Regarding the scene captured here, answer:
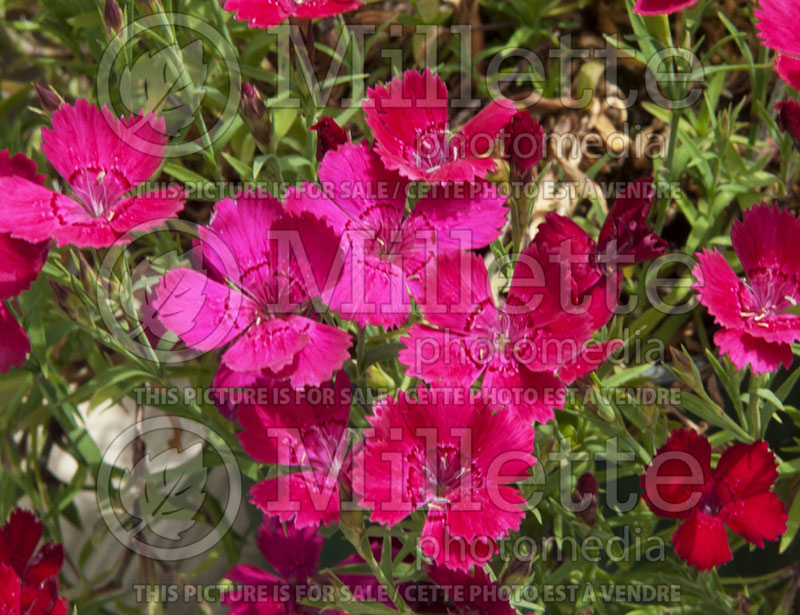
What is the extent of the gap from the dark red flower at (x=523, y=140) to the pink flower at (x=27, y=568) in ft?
2.09

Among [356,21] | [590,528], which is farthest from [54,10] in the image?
[590,528]

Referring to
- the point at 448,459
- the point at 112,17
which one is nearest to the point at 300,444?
the point at 448,459

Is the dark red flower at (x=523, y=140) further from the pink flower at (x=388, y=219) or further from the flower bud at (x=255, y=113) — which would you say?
the flower bud at (x=255, y=113)

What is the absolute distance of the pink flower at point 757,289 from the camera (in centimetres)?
80

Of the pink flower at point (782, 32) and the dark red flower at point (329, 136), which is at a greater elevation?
the pink flower at point (782, 32)

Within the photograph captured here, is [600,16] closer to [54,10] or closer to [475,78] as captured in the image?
[475,78]

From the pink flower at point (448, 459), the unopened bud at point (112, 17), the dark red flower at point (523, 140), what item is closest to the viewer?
the pink flower at point (448, 459)

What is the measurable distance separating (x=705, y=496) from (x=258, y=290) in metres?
0.47

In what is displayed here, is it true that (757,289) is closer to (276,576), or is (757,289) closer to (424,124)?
(424,124)

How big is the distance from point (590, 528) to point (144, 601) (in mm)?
606

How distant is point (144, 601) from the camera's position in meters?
1.17

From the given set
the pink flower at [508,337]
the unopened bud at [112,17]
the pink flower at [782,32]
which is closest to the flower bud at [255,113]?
the unopened bud at [112,17]

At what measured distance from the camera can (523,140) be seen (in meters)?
0.85

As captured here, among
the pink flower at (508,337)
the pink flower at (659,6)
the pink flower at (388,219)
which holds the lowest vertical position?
the pink flower at (508,337)
